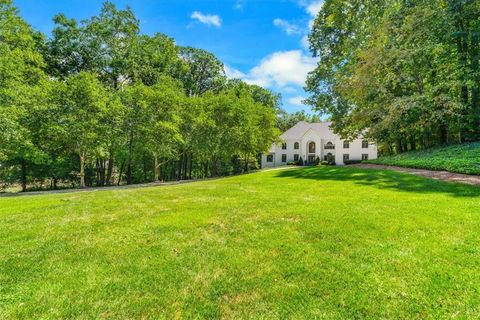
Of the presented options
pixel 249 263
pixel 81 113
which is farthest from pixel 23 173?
pixel 249 263

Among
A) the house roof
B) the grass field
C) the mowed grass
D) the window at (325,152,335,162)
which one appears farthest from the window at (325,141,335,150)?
the mowed grass

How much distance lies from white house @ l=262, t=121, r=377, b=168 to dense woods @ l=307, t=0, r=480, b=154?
21926mm

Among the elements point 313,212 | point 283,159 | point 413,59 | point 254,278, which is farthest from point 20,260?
point 283,159

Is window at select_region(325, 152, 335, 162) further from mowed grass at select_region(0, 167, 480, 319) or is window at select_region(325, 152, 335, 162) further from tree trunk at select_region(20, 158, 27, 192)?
tree trunk at select_region(20, 158, 27, 192)

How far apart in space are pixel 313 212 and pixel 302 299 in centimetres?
322

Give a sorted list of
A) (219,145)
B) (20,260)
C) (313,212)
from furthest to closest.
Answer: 1. (219,145)
2. (313,212)
3. (20,260)

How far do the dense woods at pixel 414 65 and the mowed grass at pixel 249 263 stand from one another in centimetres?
1140

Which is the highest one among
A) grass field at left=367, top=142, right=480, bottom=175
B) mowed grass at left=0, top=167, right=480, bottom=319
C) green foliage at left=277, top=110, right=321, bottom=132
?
green foliage at left=277, top=110, right=321, bottom=132

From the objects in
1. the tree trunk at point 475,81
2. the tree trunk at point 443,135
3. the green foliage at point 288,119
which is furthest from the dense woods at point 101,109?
the green foliage at point 288,119

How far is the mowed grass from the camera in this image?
113 inches

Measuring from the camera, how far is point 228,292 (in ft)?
10.3

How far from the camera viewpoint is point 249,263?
3746mm

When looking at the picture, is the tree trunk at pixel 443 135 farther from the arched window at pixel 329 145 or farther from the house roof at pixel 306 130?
the house roof at pixel 306 130

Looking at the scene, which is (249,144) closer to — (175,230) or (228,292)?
(175,230)
